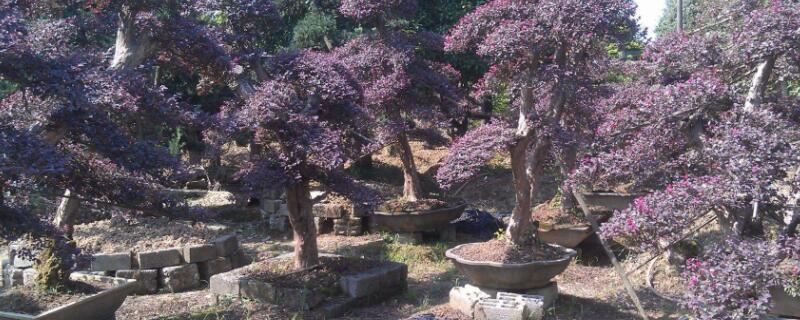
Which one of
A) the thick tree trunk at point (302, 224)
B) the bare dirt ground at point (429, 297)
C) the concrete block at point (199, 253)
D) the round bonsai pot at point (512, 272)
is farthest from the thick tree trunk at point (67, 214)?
the round bonsai pot at point (512, 272)

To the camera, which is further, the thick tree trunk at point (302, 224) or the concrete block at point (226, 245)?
the concrete block at point (226, 245)

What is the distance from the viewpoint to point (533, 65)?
530 cm

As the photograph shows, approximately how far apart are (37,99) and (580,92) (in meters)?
3.94

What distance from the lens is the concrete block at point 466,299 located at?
16.8 ft

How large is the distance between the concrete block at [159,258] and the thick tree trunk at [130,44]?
77.3 inches

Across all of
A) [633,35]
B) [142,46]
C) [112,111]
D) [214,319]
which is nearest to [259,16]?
[142,46]

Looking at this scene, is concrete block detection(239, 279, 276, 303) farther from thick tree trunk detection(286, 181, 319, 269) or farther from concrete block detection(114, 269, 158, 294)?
concrete block detection(114, 269, 158, 294)

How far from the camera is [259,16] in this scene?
20.0 feet

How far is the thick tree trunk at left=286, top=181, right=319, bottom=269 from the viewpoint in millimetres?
5949

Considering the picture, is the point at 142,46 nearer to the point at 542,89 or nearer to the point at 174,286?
the point at 174,286

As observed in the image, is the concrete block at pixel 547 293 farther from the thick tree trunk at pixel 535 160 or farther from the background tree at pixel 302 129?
the background tree at pixel 302 129

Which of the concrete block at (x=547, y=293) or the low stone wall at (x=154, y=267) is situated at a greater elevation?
the low stone wall at (x=154, y=267)

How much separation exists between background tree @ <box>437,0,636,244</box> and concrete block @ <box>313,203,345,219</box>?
2.78 metres

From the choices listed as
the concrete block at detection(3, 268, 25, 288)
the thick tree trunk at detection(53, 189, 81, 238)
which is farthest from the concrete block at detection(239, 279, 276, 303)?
the concrete block at detection(3, 268, 25, 288)
